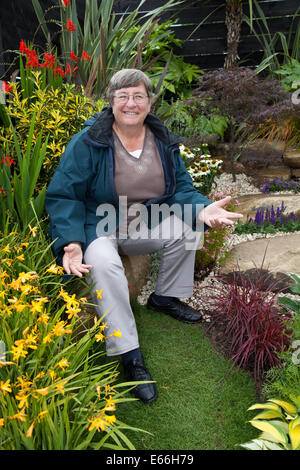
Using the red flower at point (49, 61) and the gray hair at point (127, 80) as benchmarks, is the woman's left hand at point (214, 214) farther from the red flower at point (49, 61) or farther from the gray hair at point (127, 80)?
the red flower at point (49, 61)

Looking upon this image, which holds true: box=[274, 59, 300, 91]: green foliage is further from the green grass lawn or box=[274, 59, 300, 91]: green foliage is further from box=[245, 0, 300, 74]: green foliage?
the green grass lawn

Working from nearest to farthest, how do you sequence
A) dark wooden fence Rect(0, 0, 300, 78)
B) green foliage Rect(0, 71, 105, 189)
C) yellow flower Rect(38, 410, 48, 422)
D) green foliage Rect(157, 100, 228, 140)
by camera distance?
1. yellow flower Rect(38, 410, 48, 422)
2. green foliage Rect(0, 71, 105, 189)
3. green foliage Rect(157, 100, 228, 140)
4. dark wooden fence Rect(0, 0, 300, 78)

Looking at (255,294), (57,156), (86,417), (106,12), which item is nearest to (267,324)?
(255,294)

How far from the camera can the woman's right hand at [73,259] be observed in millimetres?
1886

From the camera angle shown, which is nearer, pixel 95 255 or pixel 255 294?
pixel 95 255

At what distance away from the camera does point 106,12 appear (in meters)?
3.81

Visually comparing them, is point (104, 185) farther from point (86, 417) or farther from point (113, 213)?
point (86, 417)

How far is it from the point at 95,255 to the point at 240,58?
5.33 m

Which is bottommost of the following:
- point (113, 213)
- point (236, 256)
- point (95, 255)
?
point (236, 256)

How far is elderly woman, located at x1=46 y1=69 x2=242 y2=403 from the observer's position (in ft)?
6.27

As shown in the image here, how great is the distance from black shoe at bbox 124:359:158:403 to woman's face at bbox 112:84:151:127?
1.27 metres

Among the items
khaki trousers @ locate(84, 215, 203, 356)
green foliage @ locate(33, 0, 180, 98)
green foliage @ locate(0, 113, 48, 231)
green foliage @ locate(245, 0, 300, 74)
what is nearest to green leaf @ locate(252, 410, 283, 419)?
khaki trousers @ locate(84, 215, 203, 356)

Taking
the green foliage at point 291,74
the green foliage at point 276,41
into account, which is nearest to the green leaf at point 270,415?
the green foliage at point 291,74

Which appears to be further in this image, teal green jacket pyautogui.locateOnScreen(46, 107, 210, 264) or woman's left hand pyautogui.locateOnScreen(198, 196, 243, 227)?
woman's left hand pyautogui.locateOnScreen(198, 196, 243, 227)
